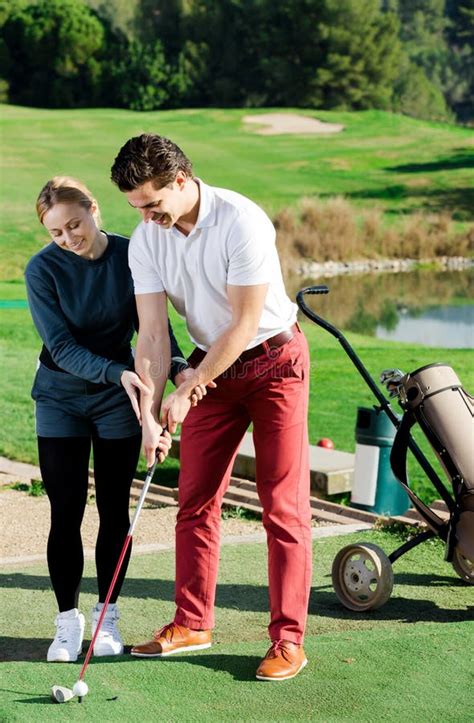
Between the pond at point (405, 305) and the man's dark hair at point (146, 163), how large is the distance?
14.2 metres

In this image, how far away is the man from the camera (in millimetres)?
3848

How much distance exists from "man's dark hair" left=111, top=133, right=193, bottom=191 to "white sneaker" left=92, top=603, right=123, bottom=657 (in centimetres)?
143

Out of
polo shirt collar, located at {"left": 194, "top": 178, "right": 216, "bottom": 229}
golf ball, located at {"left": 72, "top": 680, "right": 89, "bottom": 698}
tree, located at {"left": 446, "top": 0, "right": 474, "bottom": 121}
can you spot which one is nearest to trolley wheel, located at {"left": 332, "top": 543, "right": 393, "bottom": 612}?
golf ball, located at {"left": 72, "top": 680, "right": 89, "bottom": 698}

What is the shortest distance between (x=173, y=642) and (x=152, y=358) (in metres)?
0.90

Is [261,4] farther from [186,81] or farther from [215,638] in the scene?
[215,638]

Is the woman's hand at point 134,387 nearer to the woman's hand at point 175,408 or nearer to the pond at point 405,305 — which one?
the woman's hand at point 175,408

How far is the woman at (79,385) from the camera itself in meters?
4.17

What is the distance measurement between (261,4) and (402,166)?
215 inches

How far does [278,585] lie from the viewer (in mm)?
4055

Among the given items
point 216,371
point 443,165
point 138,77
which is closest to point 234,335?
point 216,371

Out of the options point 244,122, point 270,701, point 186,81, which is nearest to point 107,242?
point 270,701

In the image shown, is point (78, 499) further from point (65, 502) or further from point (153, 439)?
point (153, 439)

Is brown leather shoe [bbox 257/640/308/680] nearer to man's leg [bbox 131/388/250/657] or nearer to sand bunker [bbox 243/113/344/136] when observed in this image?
man's leg [bbox 131/388/250/657]

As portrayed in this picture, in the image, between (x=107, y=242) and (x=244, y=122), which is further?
(x=244, y=122)
